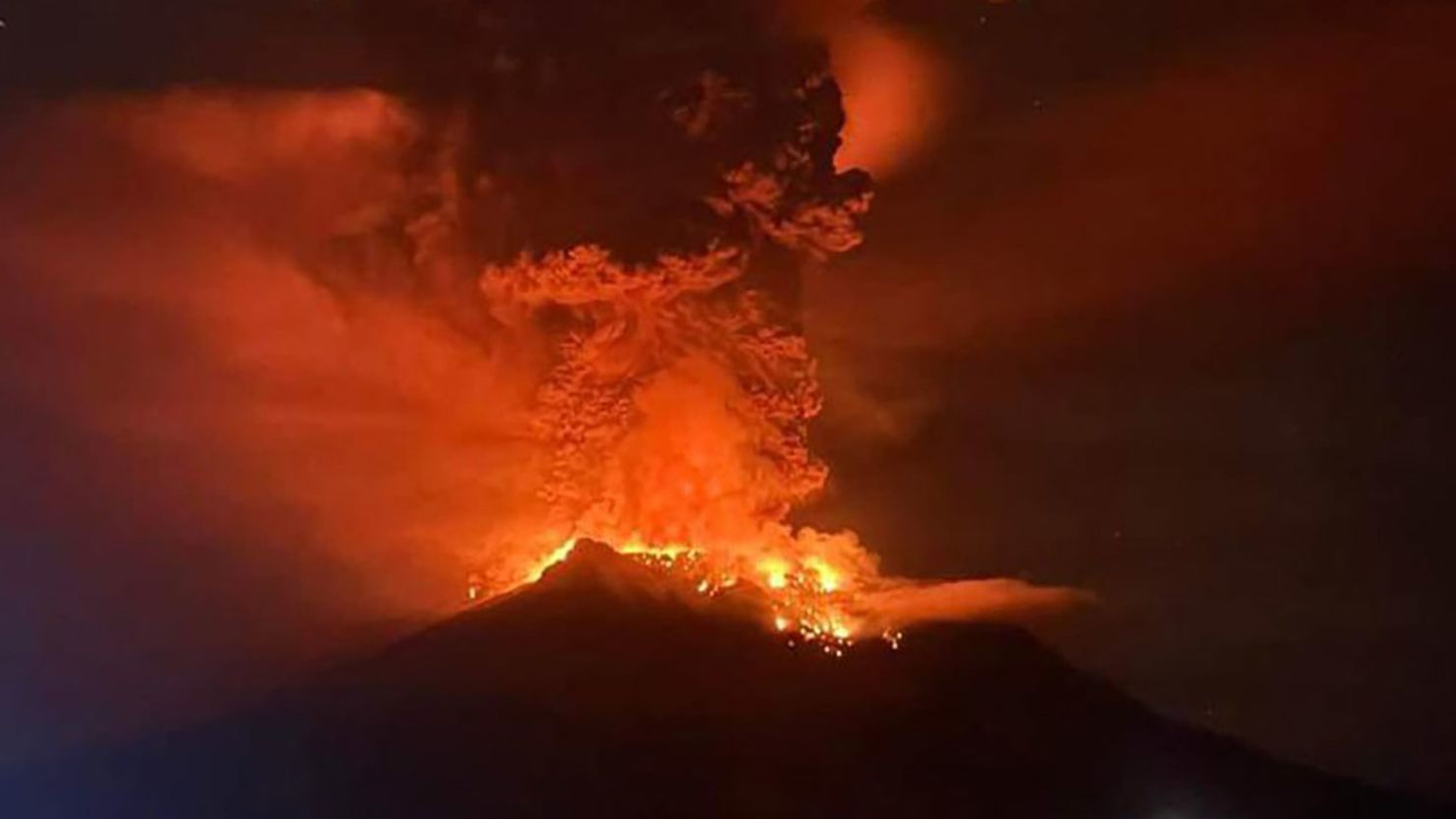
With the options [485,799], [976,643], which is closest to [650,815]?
[485,799]

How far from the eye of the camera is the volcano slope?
24.3m

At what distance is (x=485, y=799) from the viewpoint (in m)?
24.9

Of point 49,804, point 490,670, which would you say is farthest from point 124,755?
point 490,670

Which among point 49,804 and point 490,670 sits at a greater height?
point 490,670

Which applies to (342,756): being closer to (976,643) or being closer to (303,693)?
(303,693)

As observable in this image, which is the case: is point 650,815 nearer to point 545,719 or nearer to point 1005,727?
point 545,719

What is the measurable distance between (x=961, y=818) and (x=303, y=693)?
905cm

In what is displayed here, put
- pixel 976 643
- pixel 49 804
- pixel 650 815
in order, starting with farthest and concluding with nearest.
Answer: pixel 976 643, pixel 650 815, pixel 49 804

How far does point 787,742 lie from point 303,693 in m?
6.59

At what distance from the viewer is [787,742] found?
2627cm

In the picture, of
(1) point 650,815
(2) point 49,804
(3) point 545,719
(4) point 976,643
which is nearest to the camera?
(2) point 49,804

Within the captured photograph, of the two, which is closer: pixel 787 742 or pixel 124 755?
pixel 124 755

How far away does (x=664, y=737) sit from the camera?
25.9 metres

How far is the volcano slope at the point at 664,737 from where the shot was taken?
957 inches
